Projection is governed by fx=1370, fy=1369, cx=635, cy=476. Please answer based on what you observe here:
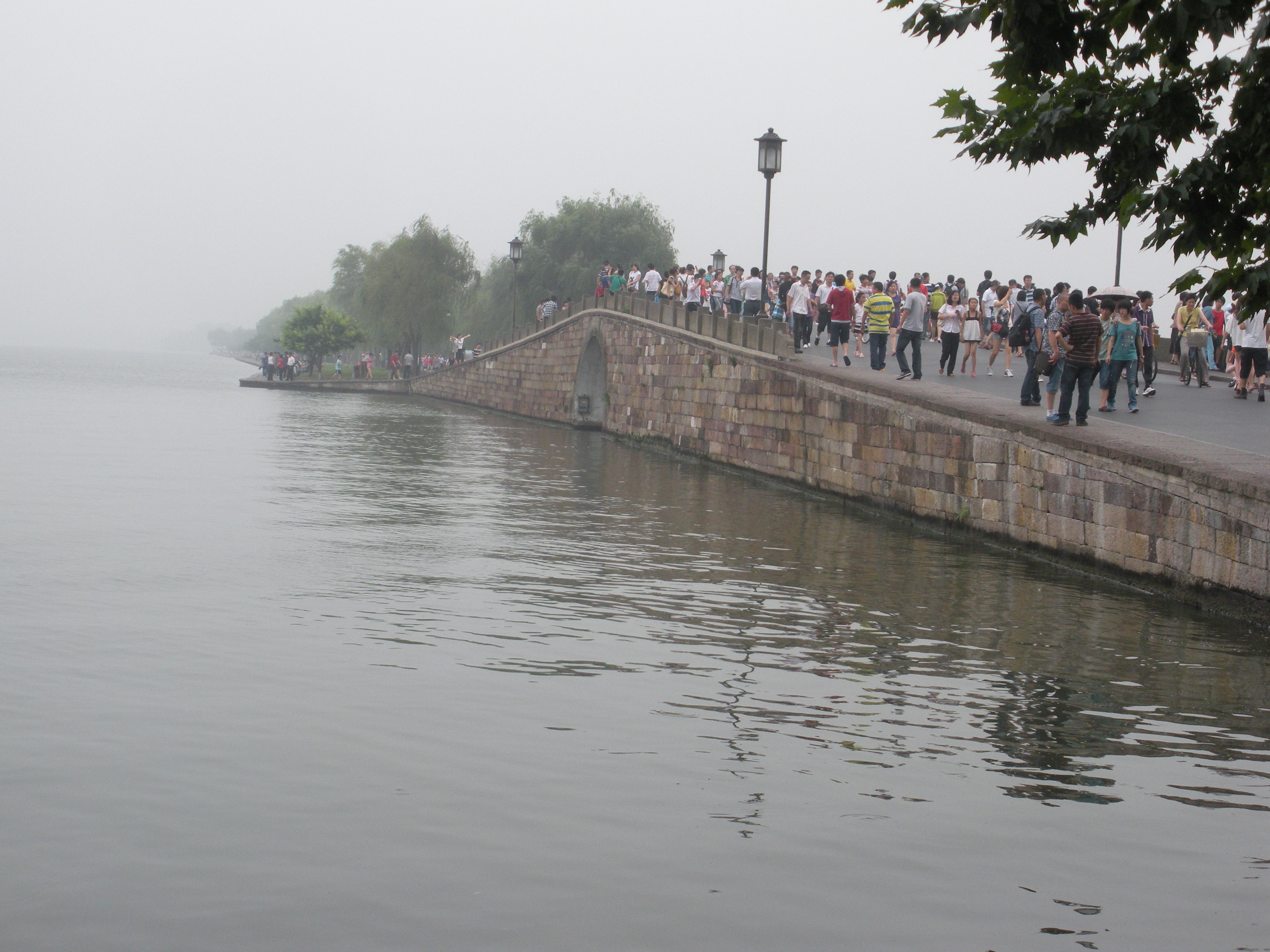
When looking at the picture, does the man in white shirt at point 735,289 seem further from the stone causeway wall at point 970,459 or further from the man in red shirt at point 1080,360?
the man in red shirt at point 1080,360

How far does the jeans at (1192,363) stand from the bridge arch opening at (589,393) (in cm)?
1903

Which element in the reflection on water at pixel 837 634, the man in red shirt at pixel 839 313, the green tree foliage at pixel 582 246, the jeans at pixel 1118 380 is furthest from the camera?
the green tree foliage at pixel 582 246

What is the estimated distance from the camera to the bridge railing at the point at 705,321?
2258 cm

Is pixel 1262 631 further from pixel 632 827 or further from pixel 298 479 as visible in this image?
pixel 298 479

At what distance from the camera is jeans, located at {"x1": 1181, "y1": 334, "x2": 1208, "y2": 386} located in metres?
20.2

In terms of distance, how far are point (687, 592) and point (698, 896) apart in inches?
242

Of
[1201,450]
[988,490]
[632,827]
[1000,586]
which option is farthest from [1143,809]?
[988,490]

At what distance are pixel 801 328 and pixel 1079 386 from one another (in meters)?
12.5

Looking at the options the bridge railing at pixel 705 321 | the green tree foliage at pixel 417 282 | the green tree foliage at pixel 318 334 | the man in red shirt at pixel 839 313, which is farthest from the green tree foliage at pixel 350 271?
the man in red shirt at pixel 839 313

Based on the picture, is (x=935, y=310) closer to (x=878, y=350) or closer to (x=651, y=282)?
(x=651, y=282)

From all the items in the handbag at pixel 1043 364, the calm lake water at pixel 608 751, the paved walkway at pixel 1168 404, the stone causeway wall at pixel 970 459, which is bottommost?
the calm lake water at pixel 608 751

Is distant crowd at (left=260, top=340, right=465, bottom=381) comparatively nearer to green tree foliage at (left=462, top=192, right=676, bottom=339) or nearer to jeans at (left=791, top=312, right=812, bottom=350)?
green tree foliage at (left=462, top=192, right=676, bottom=339)

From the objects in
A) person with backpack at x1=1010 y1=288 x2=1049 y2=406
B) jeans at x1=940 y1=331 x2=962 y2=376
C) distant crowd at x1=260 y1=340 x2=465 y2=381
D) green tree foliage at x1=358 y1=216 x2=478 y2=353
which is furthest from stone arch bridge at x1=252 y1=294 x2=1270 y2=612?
green tree foliage at x1=358 y1=216 x2=478 y2=353

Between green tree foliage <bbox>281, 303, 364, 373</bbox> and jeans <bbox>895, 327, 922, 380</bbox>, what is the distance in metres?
77.9
